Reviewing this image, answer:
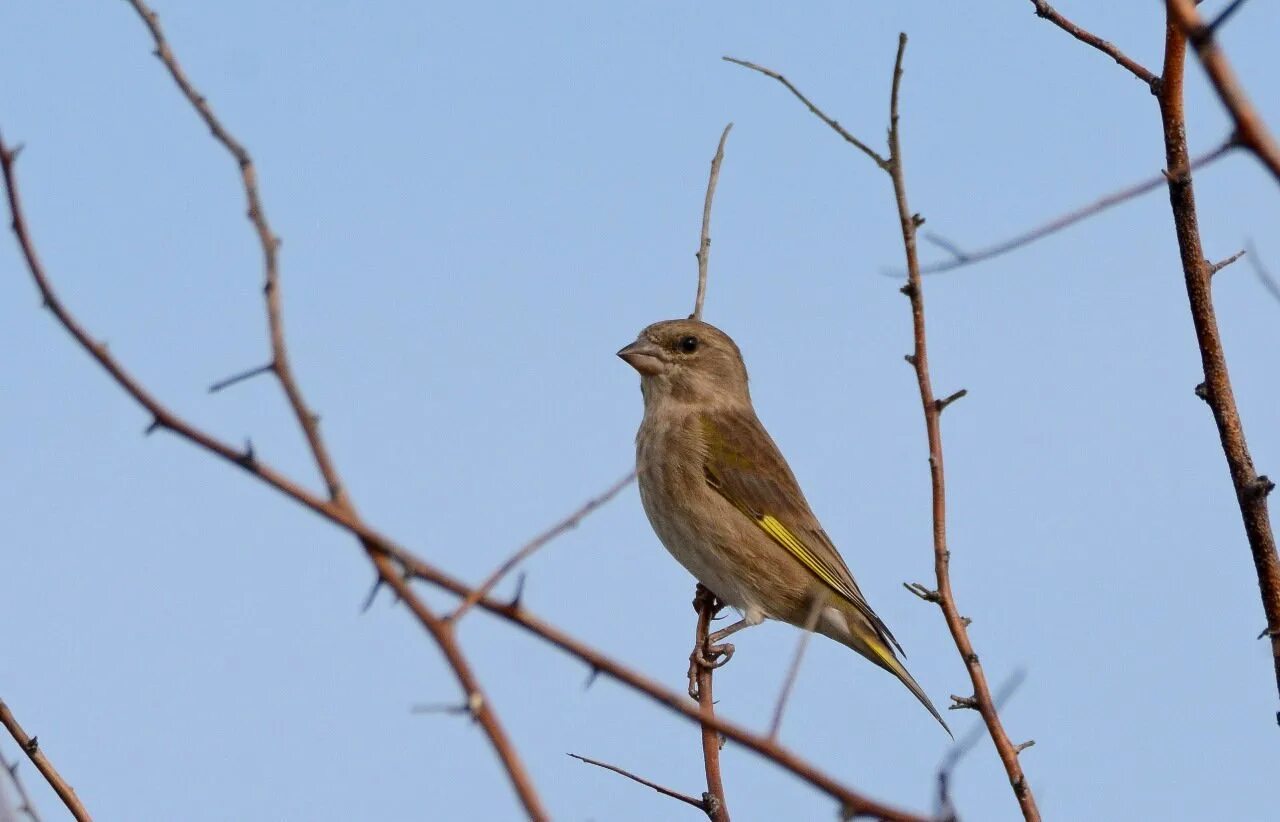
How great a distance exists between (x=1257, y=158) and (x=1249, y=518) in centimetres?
200

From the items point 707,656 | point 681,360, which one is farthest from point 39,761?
point 681,360

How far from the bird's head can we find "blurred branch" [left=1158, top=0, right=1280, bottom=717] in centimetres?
453

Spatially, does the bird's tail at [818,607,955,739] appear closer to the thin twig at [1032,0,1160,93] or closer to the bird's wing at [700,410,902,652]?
the bird's wing at [700,410,902,652]

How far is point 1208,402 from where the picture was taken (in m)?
3.34

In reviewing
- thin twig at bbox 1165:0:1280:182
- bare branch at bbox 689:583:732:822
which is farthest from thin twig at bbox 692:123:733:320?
thin twig at bbox 1165:0:1280:182

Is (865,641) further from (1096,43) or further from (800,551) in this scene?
(1096,43)

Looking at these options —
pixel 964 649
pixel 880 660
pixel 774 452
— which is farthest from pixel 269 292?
pixel 774 452

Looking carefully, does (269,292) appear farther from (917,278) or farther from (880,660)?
(880,660)

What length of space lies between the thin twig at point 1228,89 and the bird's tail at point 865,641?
604 centimetres

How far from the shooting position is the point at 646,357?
7.81m

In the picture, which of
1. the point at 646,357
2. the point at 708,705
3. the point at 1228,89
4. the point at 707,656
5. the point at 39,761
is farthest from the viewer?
the point at 646,357

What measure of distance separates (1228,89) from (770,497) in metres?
6.46

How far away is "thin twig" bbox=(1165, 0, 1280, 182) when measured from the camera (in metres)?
1.32

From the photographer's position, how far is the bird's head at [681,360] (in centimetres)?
781
